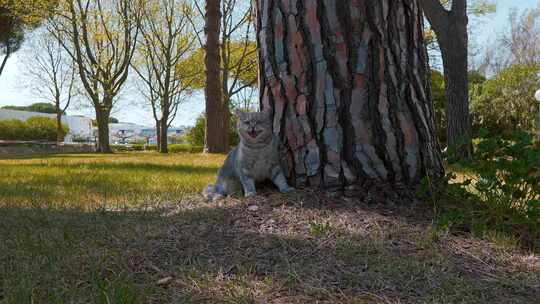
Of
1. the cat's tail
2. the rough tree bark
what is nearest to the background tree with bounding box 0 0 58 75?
the rough tree bark

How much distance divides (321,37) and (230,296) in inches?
65.6

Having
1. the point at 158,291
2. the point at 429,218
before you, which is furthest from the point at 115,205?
the point at 429,218

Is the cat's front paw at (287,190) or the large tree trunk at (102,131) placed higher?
the large tree trunk at (102,131)

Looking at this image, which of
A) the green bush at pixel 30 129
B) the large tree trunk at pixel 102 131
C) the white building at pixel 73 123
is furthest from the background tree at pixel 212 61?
the white building at pixel 73 123

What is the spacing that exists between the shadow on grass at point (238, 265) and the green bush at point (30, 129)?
32083 millimetres

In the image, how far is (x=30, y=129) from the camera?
102 ft

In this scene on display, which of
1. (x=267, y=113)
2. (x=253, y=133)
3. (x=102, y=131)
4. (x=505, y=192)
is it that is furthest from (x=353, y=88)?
(x=102, y=131)

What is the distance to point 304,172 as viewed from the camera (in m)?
2.77

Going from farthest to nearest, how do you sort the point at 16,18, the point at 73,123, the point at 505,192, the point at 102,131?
the point at 73,123
the point at 102,131
the point at 16,18
the point at 505,192

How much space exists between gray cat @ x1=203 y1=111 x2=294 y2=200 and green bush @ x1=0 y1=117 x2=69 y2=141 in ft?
105

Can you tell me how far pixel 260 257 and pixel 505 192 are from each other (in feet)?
4.64

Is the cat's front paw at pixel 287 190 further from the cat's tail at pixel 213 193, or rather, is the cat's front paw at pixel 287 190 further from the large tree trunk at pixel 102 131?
the large tree trunk at pixel 102 131

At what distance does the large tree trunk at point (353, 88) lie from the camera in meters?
2.58

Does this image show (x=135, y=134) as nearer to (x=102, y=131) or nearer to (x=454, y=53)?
(x=102, y=131)
